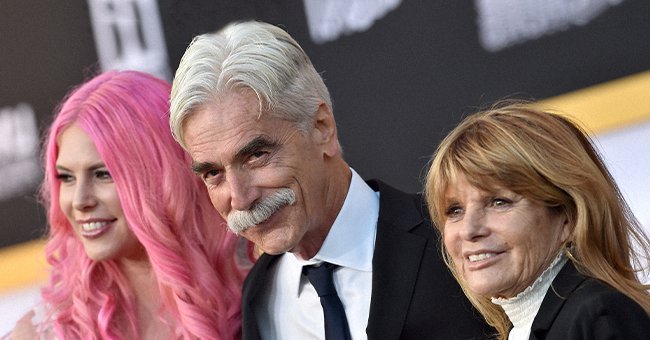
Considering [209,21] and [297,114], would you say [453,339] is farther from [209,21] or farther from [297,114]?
[209,21]

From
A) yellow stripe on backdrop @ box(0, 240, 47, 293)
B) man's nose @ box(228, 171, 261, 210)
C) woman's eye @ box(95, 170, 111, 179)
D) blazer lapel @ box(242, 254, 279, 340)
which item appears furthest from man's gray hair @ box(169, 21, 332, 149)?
yellow stripe on backdrop @ box(0, 240, 47, 293)

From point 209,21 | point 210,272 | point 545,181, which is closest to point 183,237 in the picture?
point 210,272

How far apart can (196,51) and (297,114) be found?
0.27 m

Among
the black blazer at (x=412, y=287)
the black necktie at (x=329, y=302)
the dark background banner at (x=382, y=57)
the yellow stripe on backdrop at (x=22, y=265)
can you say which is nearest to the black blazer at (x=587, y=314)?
the black blazer at (x=412, y=287)

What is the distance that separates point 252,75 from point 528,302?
0.78m

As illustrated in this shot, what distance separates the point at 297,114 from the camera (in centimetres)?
254

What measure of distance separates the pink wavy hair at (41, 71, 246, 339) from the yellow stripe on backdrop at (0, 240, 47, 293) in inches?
38.7

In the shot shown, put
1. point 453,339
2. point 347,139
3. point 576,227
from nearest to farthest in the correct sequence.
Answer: point 576,227, point 453,339, point 347,139

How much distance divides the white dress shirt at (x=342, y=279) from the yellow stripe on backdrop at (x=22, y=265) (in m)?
1.60

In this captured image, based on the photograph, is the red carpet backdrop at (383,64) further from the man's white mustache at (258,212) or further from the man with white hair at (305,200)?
the man's white mustache at (258,212)

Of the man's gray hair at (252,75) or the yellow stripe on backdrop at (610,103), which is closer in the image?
the man's gray hair at (252,75)

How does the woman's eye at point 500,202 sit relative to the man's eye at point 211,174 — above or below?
above

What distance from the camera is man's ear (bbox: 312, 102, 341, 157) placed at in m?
2.60

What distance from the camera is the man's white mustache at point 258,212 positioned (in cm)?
246
